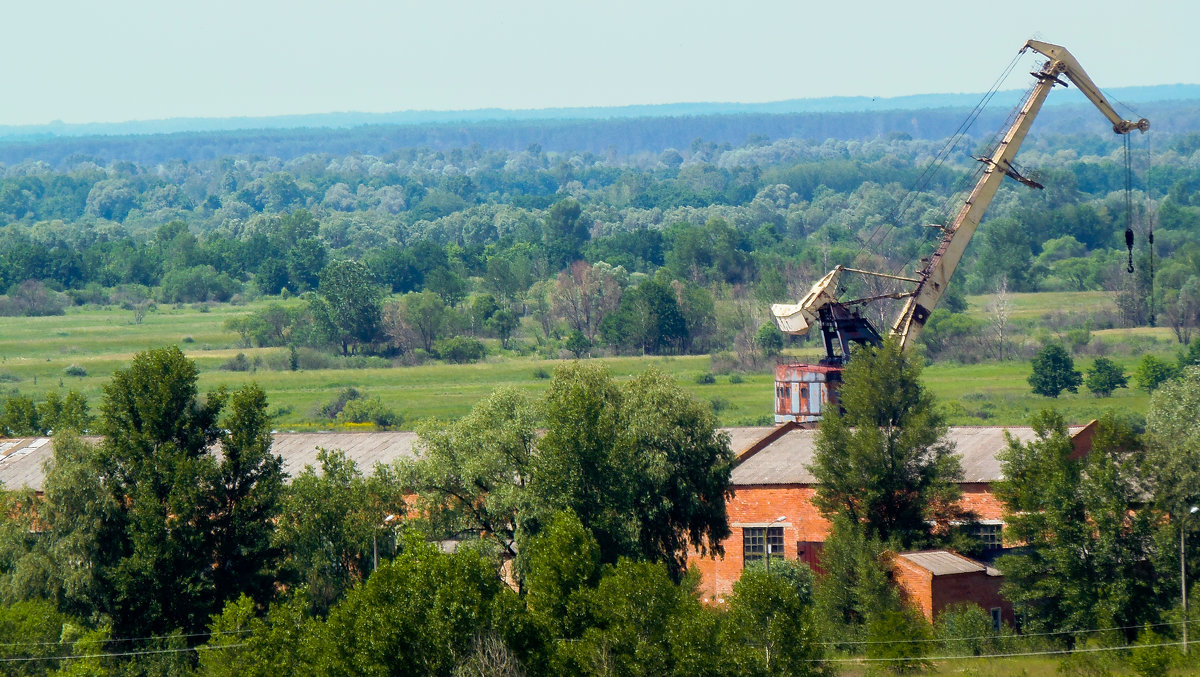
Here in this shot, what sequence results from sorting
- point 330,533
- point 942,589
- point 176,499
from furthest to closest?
point 942,589 → point 330,533 → point 176,499

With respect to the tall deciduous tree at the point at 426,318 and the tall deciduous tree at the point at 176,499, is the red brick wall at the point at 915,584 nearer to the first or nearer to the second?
the tall deciduous tree at the point at 176,499

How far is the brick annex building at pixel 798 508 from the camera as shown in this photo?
43.8m

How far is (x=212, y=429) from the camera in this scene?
40.8 meters

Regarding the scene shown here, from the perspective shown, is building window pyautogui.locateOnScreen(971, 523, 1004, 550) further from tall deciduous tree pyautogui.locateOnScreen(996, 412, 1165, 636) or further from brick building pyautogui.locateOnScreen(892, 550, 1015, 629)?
tall deciduous tree pyautogui.locateOnScreen(996, 412, 1165, 636)

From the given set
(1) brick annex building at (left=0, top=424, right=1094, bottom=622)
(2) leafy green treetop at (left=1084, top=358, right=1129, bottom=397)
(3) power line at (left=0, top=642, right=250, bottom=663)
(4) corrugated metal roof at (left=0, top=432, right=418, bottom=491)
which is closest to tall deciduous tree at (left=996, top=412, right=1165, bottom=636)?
(1) brick annex building at (left=0, top=424, right=1094, bottom=622)

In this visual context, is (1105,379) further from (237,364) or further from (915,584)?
(237,364)

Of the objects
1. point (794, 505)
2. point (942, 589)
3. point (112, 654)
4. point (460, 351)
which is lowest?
point (460, 351)

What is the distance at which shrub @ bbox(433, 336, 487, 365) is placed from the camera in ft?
336

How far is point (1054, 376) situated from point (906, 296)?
30.1 meters

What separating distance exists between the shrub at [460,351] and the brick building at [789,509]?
55.1m

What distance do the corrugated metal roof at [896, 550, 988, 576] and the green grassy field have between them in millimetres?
29326

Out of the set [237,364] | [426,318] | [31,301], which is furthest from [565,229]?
[237,364]

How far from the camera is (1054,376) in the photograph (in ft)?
270

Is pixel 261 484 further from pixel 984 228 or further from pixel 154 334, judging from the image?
pixel 984 228
